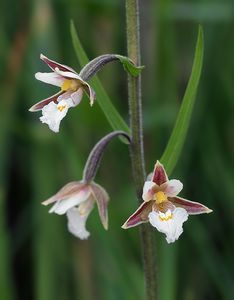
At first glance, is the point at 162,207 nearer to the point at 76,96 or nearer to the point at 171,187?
the point at 171,187

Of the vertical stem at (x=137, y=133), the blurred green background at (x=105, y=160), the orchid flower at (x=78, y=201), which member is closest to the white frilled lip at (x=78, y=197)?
the orchid flower at (x=78, y=201)

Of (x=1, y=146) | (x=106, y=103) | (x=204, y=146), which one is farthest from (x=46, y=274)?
(x=106, y=103)

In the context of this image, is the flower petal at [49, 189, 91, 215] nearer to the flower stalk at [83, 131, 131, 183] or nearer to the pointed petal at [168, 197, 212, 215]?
the flower stalk at [83, 131, 131, 183]

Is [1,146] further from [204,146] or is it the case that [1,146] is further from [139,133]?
[139,133]

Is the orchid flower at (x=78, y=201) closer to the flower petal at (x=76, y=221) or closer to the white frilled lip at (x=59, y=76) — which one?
the flower petal at (x=76, y=221)

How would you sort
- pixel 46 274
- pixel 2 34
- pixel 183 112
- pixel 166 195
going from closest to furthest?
pixel 166 195 < pixel 183 112 < pixel 46 274 < pixel 2 34

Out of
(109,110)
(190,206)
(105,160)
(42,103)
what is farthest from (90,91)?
(105,160)

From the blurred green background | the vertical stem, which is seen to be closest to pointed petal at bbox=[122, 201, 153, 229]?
the vertical stem
